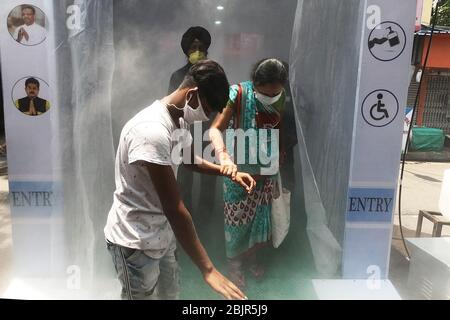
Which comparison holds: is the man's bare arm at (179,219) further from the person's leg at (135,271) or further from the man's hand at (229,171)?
the man's hand at (229,171)

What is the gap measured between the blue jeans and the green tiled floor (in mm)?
685

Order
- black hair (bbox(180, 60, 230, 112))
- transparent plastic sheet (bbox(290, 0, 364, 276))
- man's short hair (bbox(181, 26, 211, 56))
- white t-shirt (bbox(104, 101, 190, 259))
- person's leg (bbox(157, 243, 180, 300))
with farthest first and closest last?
1. transparent plastic sheet (bbox(290, 0, 364, 276))
2. man's short hair (bbox(181, 26, 211, 56))
3. person's leg (bbox(157, 243, 180, 300))
4. black hair (bbox(180, 60, 230, 112))
5. white t-shirt (bbox(104, 101, 190, 259))

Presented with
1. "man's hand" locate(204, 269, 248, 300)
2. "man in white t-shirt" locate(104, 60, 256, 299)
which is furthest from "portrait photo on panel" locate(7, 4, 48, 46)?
"man's hand" locate(204, 269, 248, 300)

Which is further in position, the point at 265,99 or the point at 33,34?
the point at 265,99

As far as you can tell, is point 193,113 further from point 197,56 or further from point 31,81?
point 31,81

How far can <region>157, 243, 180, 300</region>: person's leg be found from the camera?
183cm

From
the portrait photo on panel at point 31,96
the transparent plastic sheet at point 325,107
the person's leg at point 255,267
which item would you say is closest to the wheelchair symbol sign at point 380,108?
the transparent plastic sheet at point 325,107

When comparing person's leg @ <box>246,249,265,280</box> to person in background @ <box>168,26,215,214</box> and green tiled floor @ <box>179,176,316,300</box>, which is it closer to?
green tiled floor @ <box>179,176,316,300</box>

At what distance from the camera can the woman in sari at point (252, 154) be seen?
2.30 m

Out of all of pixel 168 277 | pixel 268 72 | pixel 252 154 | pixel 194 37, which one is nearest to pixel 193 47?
pixel 194 37

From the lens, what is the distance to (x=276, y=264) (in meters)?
2.63

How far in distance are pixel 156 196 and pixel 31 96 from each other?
3.55ft

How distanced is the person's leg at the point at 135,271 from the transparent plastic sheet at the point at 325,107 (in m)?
1.26
